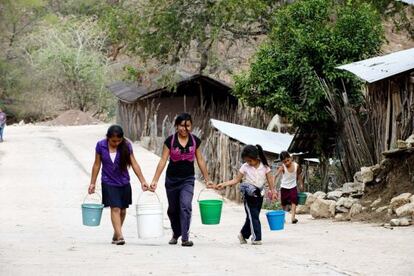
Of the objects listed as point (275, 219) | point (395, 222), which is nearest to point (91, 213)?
point (275, 219)

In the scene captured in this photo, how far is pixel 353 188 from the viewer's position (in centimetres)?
1633

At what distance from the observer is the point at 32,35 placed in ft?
226

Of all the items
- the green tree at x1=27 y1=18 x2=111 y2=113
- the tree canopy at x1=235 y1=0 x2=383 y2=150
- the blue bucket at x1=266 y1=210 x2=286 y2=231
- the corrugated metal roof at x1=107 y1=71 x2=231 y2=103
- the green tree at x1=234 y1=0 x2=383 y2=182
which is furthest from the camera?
the green tree at x1=27 y1=18 x2=111 y2=113

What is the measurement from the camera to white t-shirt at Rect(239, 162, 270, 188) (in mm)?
11656

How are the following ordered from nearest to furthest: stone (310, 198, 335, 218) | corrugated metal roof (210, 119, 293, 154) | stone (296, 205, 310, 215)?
1. stone (310, 198, 335, 218)
2. stone (296, 205, 310, 215)
3. corrugated metal roof (210, 119, 293, 154)

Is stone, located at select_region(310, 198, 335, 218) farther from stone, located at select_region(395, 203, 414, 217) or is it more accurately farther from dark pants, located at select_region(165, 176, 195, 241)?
dark pants, located at select_region(165, 176, 195, 241)

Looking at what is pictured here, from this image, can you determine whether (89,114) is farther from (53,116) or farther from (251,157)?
(251,157)

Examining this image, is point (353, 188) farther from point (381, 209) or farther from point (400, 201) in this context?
point (400, 201)

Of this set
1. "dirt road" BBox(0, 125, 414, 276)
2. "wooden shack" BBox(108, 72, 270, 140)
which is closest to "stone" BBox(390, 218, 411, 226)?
"dirt road" BBox(0, 125, 414, 276)

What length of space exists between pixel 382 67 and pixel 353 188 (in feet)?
7.61

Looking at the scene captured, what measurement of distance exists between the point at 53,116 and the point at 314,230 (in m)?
53.8

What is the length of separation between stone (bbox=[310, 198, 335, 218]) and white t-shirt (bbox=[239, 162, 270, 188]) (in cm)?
424

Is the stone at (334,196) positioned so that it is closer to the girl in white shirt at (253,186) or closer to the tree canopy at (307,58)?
the girl in white shirt at (253,186)

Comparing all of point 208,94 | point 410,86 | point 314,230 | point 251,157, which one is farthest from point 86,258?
point 208,94
